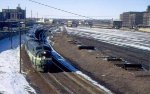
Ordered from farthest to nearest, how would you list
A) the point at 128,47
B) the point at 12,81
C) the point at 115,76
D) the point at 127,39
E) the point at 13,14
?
the point at 13,14 → the point at 127,39 → the point at 128,47 → the point at 115,76 → the point at 12,81

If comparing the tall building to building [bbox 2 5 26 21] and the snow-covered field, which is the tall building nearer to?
building [bbox 2 5 26 21]

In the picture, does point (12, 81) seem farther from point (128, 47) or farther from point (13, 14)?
point (13, 14)

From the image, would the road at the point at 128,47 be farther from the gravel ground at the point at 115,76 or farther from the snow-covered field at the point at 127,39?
the gravel ground at the point at 115,76

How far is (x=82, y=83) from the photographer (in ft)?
105

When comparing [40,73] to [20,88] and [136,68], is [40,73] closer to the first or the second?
[20,88]

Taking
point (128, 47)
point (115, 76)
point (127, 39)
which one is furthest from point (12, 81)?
point (127, 39)

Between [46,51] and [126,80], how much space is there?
10.6 meters

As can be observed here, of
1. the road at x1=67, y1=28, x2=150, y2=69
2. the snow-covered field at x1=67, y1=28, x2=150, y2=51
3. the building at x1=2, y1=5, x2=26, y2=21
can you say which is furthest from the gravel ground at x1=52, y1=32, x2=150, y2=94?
the building at x1=2, y1=5, x2=26, y2=21

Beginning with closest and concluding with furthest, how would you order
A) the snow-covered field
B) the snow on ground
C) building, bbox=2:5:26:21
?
the snow on ground, the snow-covered field, building, bbox=2:5:26:21

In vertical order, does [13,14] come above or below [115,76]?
above

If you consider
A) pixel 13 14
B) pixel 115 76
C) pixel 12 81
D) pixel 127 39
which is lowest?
pixel 12 81

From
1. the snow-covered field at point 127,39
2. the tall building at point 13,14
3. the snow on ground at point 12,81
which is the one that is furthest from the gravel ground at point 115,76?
the tall building at point 13,14

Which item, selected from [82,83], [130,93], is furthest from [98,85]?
[130,93]

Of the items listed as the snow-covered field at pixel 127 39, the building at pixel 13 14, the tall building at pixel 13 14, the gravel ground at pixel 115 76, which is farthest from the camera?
the building at pixel 13 14
